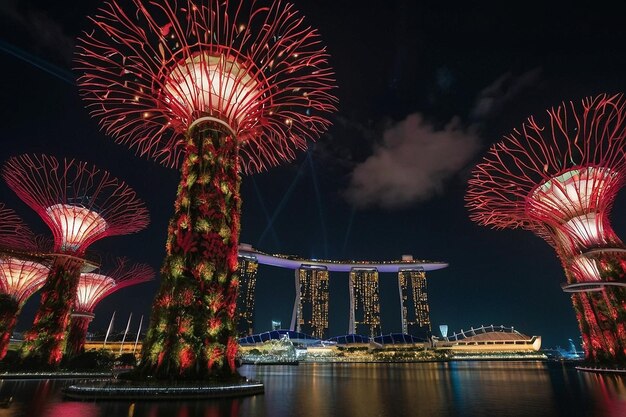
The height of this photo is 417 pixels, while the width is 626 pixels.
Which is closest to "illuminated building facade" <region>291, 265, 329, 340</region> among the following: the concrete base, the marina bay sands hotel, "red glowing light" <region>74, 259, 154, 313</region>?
the marina bay sands hotel

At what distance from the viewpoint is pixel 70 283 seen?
3838 cm

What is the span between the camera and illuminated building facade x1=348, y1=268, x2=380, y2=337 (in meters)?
148

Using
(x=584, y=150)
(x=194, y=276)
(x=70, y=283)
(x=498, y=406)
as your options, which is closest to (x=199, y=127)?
(x=194, y=276)

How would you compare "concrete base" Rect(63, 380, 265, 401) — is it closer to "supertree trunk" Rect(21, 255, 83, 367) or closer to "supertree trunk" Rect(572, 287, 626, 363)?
"supertree trunk" Rect(21, 255, 83, 367)

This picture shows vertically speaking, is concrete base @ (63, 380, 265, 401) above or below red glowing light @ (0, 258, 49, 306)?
below

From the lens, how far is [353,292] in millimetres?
148625

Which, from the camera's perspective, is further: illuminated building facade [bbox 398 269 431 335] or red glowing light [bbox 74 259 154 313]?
illuminated building facade [bbox 398 269 431 335]

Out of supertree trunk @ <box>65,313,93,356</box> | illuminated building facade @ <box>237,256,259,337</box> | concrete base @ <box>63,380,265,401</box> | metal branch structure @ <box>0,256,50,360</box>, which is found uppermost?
illuminated building facade @ <box>237,256,259,337</box>

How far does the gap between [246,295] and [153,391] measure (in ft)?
415

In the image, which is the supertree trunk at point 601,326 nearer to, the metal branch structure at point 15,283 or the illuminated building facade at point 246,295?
the metal branch structure at point 15,283

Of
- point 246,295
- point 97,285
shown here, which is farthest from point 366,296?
point 97,285

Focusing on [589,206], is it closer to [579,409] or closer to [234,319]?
[579,409]

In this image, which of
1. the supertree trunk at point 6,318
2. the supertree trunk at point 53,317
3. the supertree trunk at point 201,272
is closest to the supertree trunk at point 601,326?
the supertree trunk at point 201,272

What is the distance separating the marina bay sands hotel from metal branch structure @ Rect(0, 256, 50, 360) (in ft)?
315
